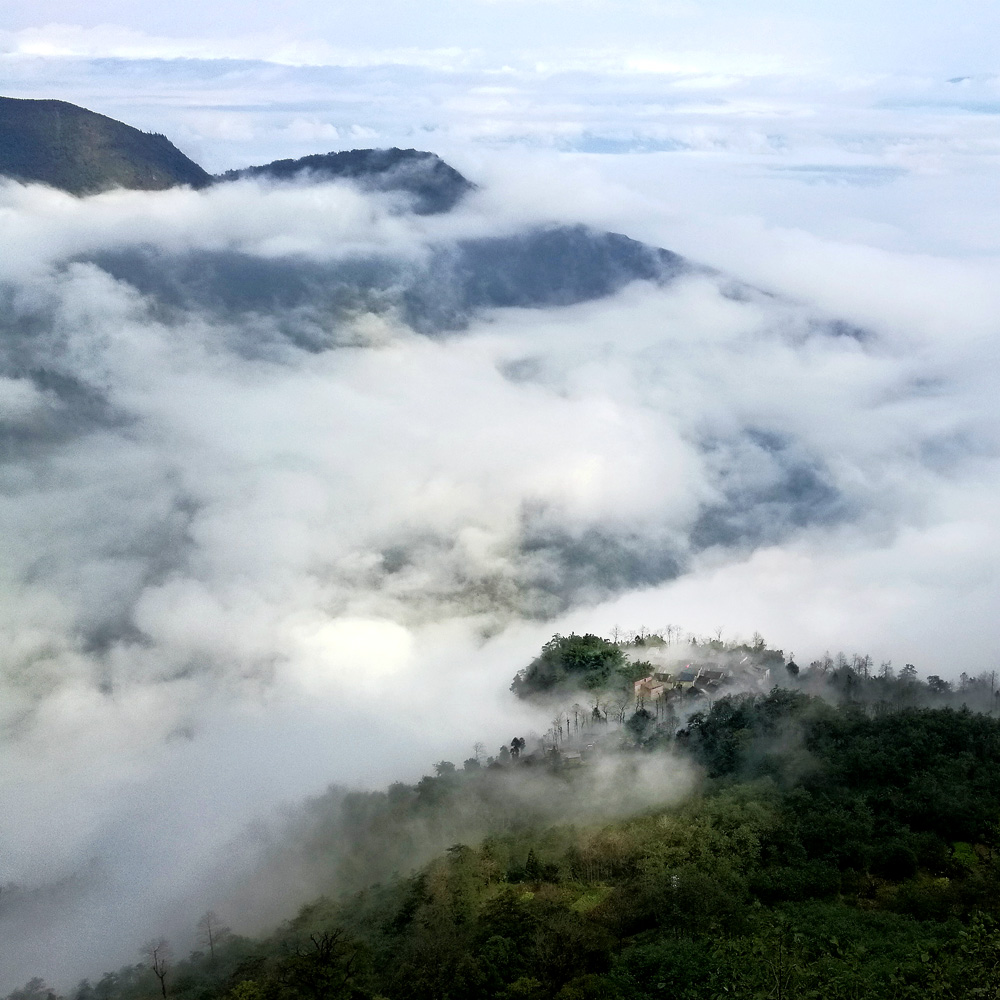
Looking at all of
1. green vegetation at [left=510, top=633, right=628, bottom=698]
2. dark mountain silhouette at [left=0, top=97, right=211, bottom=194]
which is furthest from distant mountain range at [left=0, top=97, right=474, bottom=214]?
green vegetation at [left=510, top=633, right=628, bottom=698]

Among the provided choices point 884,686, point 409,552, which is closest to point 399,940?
point 884,686

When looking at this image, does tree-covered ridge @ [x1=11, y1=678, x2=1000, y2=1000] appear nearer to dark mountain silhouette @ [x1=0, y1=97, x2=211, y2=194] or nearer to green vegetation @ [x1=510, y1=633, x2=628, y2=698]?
green vegetation @ [x1=510, y1=633, x2=628, y2=698]

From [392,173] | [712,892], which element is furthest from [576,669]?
[392,173]

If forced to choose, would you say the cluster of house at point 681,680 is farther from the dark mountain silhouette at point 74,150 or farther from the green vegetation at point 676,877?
the dark mountain silhouette at point 74,150

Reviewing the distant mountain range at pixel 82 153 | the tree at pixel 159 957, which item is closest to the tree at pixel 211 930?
the tree at pixel 159 957

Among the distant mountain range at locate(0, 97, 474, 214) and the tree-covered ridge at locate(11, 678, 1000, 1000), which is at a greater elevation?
the distant mountain range at locate(0, 97, 474, 214)

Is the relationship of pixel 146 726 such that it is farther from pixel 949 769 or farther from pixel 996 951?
pixel 996 951
